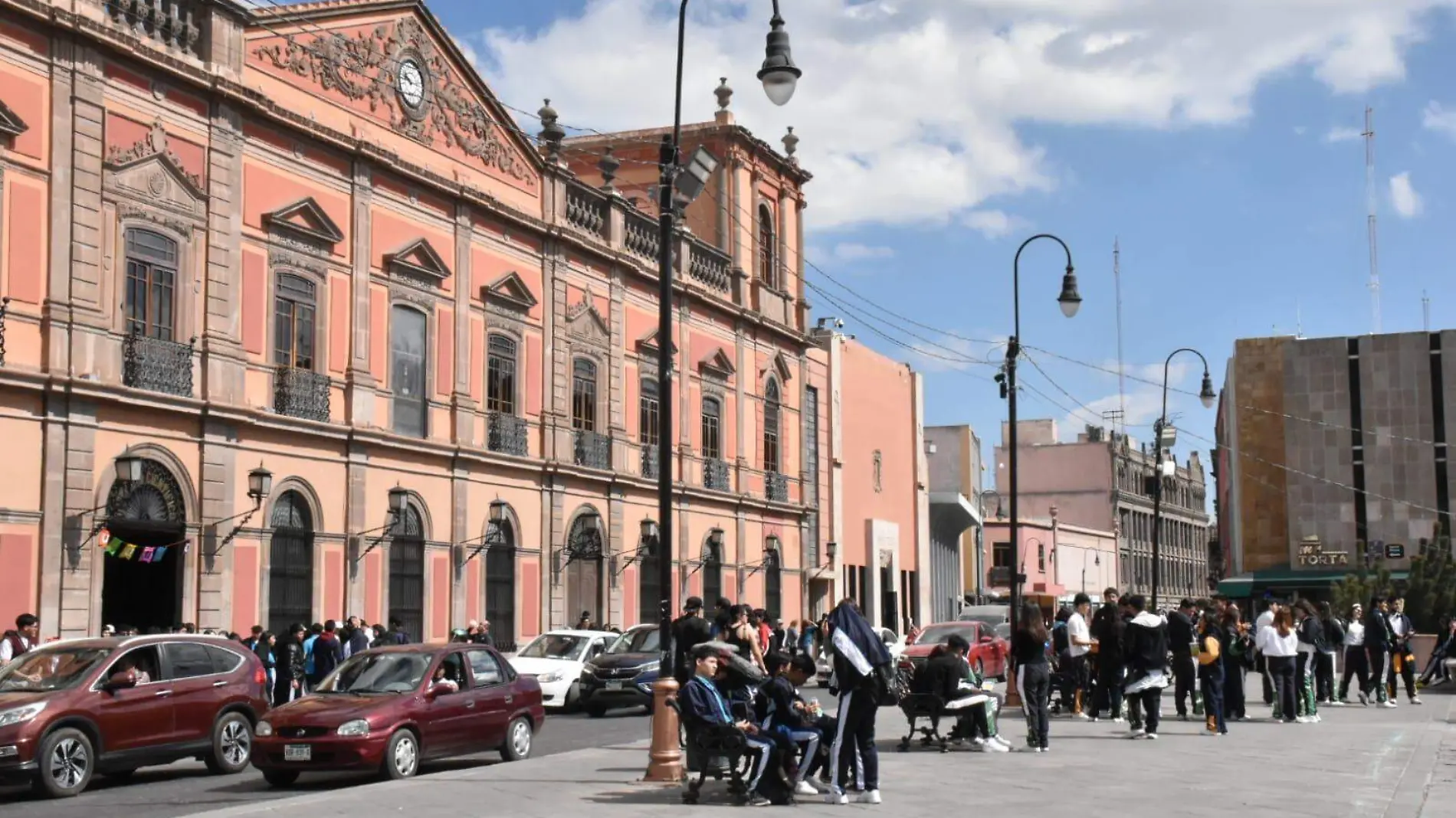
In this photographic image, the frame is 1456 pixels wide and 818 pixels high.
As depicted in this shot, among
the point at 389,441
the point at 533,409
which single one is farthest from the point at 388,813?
the point at 533,409

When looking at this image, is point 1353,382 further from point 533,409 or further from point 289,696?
point 289,696

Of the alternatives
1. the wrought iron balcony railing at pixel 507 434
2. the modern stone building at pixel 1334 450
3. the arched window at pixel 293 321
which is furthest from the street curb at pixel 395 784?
the modern stone building at pixel 1334 450

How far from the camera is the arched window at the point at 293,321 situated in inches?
1101

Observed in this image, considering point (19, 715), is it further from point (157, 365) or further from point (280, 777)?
point (157, 365)

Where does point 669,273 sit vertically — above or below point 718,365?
below

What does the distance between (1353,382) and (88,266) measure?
2400 inches

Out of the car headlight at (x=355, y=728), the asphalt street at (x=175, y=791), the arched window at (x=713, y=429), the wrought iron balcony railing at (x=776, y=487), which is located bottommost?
the asphalt street at (x=175, y=791)

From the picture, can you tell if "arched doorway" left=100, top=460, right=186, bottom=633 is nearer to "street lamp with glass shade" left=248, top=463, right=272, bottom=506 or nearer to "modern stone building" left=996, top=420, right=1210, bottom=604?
"street lamp with glass shade" left=248, top=463, right=272, bottom=506

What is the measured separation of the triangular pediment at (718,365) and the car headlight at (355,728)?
27590mm

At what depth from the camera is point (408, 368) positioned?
3155cm

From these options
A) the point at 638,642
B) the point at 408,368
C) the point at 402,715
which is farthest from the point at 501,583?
the point at 402,715

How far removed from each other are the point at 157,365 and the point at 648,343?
662 inches

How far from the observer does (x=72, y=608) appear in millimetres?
23031

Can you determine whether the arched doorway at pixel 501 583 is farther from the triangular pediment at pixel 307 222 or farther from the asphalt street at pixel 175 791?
the asphalt street at pixel 175 791
